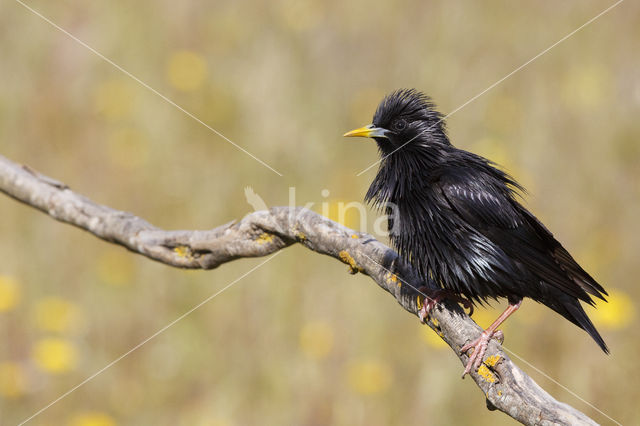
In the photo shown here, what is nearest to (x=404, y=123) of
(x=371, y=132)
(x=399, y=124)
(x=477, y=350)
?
(x=399, y=124)

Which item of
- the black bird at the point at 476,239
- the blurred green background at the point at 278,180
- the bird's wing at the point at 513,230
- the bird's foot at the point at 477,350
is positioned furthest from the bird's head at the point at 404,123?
the blurred green background at the point at 278,180

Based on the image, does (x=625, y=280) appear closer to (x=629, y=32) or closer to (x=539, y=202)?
(x=539, y=202)

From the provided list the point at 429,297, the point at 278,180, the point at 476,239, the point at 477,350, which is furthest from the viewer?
the point at 278,180

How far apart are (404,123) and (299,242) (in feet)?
3.64

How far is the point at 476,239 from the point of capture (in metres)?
3.29

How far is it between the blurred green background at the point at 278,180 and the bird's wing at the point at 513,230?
130 cm

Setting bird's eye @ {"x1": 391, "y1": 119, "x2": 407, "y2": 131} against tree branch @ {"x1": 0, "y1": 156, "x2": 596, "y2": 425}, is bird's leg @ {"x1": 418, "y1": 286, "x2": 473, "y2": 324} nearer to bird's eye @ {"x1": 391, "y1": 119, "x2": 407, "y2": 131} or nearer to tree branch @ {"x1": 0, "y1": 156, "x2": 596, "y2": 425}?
tree branch @ {"x1": 0, "y1": 156, "x2": 596, "y2": 425}

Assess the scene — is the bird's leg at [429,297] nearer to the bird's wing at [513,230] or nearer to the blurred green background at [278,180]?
the bird's wing at [513,230]

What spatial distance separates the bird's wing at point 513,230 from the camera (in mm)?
3254

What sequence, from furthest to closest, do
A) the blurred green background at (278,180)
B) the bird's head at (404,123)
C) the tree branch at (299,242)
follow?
the blurred green background at (278,180)
the bird's head at (404,123)
the tree branch at (299,242)

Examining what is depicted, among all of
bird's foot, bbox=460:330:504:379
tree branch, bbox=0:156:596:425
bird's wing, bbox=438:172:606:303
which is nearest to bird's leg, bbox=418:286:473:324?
tree branch, bbox=0:156:596:425

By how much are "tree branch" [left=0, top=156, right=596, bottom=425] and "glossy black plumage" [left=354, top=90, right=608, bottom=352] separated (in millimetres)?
199

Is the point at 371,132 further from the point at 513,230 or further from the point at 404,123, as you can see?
the point at 513,230

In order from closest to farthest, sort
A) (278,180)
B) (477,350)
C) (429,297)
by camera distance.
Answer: (477,350), (429,297), (278,180)
